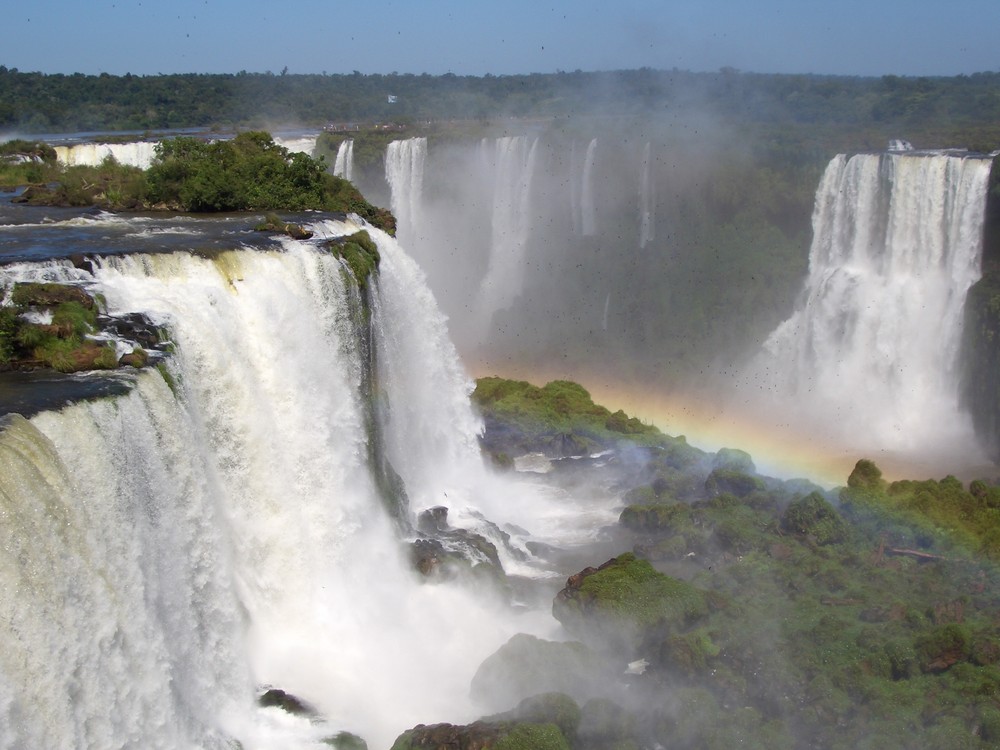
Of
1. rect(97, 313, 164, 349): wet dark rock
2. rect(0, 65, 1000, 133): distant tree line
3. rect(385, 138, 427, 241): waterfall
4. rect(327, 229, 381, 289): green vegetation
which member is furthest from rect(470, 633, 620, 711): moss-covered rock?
rect(0, 65, 1000, 133): distant tree line

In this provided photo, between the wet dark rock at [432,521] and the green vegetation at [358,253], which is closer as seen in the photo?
the green vegetation at [358,253]

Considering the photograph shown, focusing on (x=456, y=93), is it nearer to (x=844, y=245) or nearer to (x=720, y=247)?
(x=720, y=247)

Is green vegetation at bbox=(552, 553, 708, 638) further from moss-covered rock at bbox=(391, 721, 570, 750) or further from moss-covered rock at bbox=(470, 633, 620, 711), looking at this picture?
moss-covered rock at bbox=(391, 721, 570, 750)

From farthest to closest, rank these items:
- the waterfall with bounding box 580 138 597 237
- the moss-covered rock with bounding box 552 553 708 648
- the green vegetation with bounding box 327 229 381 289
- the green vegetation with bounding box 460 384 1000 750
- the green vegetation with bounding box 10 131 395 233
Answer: the waterfall with bounding box 580 138 597 237 < the green vegetation with bounding box 10 131 395 233 < the green vegetation with bounding box 327 229 381 289 < the moss-covered rock with bounding box 552 553 708 648 < the green vegetation with bounding box 460 384 1000 750

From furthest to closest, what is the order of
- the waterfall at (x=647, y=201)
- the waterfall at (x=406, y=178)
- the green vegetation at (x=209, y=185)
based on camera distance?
the waterfall at (x=406, y=178) < the waterfall at (x=647, y=201) < the green vegetation at (x=209, y=185)

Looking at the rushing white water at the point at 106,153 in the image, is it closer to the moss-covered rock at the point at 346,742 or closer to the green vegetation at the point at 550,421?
the green vegetation at the point at 550,421

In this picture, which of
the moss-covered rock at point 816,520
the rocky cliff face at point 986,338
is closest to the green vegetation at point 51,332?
the moss-covered rock at point 816,520
